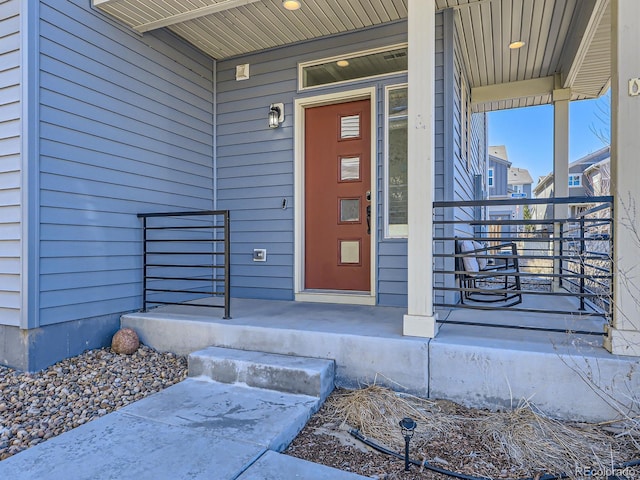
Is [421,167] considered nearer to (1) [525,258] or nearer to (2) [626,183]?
(1) [525,258]

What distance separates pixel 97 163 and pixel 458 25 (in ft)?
11.2

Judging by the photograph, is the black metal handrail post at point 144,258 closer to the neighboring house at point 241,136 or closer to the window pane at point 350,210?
the neighboring house at point 241,136

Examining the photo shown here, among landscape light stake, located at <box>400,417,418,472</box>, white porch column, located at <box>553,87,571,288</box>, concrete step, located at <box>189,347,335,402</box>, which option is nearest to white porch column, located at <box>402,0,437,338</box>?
concrete step, located at <box>189,347,335,402</box>

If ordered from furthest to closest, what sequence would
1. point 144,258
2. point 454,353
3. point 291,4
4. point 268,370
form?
point 144,258
point 291,4
point 268,370
point 454,353

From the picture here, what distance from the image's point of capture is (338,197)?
13.0 ft

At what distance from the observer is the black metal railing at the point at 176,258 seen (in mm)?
3416

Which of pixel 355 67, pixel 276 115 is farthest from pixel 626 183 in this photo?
pixel 276 115

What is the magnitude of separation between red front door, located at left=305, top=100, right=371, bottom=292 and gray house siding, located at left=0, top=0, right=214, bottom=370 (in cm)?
132

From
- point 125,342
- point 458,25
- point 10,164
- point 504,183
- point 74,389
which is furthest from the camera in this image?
point 504,183

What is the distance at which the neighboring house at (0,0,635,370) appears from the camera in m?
2.72

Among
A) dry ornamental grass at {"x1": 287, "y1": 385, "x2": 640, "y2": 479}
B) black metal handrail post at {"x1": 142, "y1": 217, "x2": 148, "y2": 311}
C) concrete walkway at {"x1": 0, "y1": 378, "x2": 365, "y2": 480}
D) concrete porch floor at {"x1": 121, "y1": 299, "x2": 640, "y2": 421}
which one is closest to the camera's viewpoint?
concrete walkway at {"x1": 0, "y1": 378, "x2": 365, "y2": 480}

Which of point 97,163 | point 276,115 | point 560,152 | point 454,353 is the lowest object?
point 454,353

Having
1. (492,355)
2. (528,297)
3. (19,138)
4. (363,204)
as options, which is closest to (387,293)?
(363,204)

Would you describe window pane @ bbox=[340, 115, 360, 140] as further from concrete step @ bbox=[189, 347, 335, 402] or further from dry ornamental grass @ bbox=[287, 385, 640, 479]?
dry ornamental grass @ bbox=[287, 385, 640, 479]
